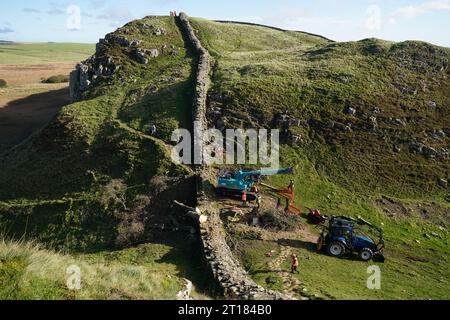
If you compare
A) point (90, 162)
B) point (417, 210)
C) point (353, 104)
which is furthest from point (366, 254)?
point (90, 162)

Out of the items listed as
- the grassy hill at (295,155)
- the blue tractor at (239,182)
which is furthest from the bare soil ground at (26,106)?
the blue tractor at (239,182)

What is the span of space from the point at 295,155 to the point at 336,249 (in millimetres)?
15916

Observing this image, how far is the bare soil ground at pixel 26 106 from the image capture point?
62.1 metres

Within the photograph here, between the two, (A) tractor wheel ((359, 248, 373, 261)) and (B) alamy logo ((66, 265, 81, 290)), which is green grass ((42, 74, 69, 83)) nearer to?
(A) tractor wheel ((359, 248, 373, 261))

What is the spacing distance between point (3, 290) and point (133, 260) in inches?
534

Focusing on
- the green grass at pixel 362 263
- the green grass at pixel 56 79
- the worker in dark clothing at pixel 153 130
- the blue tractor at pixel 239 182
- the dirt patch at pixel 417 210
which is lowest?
the green grass at pixel 362 263

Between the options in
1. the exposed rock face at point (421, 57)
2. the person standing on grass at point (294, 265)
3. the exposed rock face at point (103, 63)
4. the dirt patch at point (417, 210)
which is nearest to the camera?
the person standing on grass at point (294, 265)

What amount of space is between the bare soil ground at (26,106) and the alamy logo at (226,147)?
98.4ft

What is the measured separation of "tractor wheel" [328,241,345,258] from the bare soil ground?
46808 mm

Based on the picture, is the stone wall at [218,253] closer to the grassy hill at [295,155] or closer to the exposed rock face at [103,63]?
the grassy hill at [295,155]

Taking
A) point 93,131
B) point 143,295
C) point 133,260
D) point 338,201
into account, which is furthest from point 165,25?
point 143,295

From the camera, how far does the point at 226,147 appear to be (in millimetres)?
41125

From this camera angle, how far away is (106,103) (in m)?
51.2

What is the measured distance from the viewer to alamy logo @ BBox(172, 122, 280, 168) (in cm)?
3831
